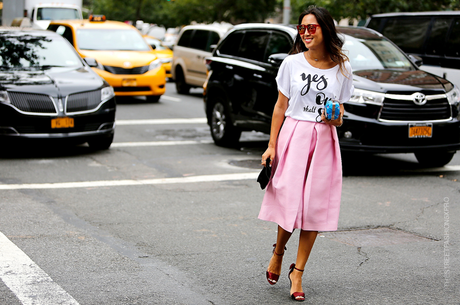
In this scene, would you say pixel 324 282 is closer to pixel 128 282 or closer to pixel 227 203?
pixel 128 282

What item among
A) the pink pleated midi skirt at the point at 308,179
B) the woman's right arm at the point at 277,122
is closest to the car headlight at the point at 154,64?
the woman's right arm at the point at 277,122

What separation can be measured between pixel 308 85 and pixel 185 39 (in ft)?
49.2

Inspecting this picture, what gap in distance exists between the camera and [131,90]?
1602 cm

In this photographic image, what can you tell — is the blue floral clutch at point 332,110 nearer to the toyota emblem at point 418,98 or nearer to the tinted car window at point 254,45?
the toyota emblem at point 418,98

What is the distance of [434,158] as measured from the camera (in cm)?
925

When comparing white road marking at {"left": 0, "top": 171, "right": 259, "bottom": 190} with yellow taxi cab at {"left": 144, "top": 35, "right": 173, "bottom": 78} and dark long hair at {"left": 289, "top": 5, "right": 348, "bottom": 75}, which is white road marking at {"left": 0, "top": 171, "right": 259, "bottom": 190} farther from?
yellow taxi cab at {"left": 144, "top": 35, "right": 173, "bottom": 78}

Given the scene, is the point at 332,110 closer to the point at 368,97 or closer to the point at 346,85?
the point at 346,85

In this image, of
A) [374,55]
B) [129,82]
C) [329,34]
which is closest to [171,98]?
[129,82]

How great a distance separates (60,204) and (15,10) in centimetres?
1959

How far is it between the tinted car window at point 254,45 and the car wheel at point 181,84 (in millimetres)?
8498

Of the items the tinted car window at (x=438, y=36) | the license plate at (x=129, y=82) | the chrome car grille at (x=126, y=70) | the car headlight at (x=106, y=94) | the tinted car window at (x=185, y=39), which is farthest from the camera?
the tinted car window at (x=185, y=39)

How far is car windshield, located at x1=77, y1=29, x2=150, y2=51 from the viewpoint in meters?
16.3

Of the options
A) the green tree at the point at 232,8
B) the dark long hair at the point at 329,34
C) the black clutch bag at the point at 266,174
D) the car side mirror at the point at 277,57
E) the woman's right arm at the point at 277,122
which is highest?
the dark long hair at the point at 329,34

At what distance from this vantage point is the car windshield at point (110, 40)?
1633cm
